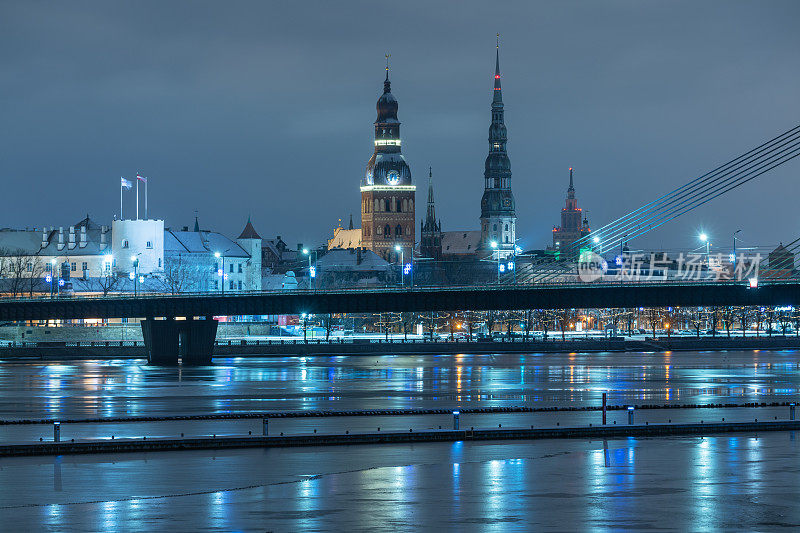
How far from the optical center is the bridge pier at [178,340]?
5305 inches

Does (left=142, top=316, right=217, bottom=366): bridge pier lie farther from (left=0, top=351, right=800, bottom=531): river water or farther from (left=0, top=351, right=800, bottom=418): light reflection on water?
(left=0, top=351, right=800, bottom=531): river water

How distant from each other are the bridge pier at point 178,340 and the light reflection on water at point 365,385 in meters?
3.85

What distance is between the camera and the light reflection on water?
223ft

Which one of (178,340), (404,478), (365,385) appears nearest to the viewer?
(404,478)

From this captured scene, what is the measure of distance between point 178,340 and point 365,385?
53.6 metres

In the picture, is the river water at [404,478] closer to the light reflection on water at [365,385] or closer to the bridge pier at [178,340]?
the light reflection on water at [365,385]

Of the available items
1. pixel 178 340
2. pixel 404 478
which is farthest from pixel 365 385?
pixel 178 340

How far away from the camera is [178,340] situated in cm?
13712

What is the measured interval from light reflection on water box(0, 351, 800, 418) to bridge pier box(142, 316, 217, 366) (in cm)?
385

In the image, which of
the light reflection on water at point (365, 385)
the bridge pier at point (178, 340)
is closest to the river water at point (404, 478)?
the light reflection on water at point (365, 385)

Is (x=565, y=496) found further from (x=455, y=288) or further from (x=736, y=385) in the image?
(x=455, y=288)

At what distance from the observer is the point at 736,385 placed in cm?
8550

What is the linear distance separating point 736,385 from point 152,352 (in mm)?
67110

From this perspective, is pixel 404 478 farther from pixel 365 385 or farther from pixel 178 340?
pixel 178 340
